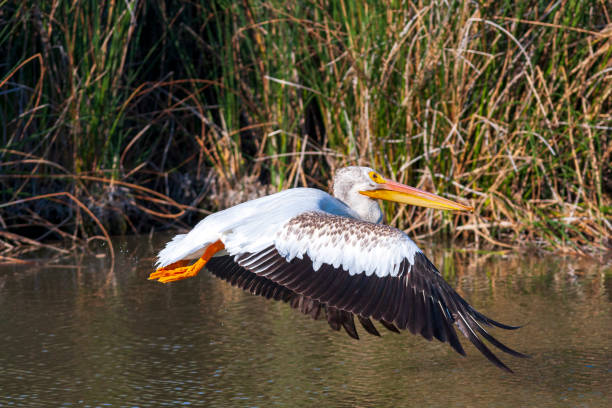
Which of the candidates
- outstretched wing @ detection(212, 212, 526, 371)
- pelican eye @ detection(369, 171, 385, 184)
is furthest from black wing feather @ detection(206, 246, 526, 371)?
pelican eye @ detection(369, 171, 385, 184)

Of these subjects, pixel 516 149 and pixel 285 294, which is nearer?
pixel 285 294

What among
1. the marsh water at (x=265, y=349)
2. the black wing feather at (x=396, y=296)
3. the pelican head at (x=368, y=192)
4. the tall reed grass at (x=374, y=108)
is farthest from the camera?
the tall reed grass at (x=374, y=108)

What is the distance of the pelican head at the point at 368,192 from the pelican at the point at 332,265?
0.15 metres

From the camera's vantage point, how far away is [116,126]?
7.04 meters

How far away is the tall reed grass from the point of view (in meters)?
6.38

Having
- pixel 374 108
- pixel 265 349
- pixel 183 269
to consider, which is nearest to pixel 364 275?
pixel 265 349

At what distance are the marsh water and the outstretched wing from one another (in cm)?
23

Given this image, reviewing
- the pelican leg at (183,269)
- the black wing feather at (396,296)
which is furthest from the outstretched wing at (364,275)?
the pelican leg at (183,269)

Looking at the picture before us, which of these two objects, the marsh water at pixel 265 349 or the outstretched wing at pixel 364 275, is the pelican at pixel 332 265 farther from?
the marsh water at pixel 265 349

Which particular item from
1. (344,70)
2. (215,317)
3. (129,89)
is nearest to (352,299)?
(215,317)

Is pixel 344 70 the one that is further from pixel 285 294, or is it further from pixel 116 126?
pixel 285 294

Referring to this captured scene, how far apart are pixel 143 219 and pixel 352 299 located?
390 centimetres

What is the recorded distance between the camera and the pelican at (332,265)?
3.53 m

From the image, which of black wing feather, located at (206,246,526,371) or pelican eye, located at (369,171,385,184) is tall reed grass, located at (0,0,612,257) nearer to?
pelican eye, located at (369,171,385,184)
